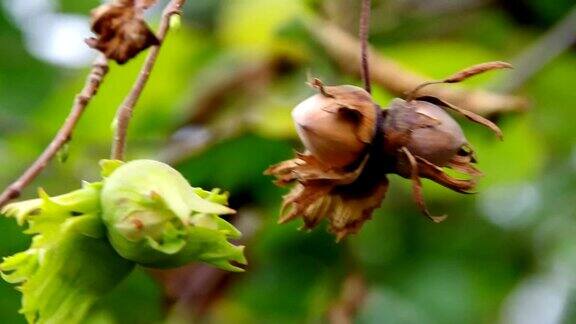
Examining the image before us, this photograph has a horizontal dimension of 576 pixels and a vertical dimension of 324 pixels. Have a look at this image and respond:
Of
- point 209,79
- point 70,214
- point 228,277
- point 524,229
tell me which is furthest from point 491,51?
point 70,214

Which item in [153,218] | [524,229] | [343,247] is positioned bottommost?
[524,229]

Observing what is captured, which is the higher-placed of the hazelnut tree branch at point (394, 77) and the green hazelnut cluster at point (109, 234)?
the green hazelnut cluster at point (109, 234)

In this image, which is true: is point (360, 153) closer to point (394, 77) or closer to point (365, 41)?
point (365, 41)

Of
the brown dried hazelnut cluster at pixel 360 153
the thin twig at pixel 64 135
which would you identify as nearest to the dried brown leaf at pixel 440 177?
the brown dried hazelnut cluster at pixel 360 153

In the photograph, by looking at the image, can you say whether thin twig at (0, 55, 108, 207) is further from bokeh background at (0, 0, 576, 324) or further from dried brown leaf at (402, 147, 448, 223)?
bokeh background at (0, 0, 576, 324)

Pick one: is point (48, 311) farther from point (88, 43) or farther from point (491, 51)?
point (491, 51)

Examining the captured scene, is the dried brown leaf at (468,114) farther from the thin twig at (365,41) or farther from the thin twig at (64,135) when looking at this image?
the thin twig at (64,135)
